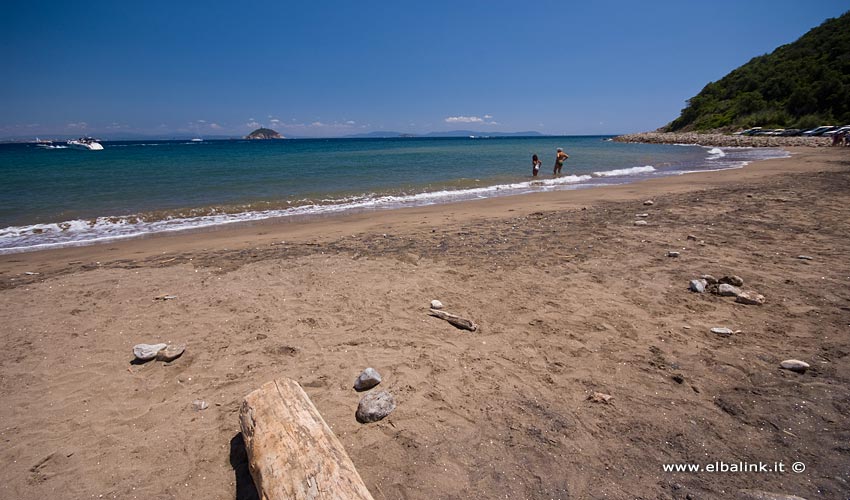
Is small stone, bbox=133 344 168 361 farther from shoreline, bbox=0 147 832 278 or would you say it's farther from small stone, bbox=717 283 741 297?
small stone, bbox=717 283 741 297

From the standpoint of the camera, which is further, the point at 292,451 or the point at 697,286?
the point at 697,286

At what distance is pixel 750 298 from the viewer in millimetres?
4566

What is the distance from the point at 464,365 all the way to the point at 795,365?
297cm

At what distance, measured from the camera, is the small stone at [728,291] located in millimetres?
4761

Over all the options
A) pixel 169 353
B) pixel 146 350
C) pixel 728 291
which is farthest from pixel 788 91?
pixel 146 350

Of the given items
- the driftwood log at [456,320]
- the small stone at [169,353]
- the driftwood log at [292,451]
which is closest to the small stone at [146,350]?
the small stone at [169,353]

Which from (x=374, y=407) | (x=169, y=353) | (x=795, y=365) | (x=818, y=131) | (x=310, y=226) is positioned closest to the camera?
(x=374, y=407)

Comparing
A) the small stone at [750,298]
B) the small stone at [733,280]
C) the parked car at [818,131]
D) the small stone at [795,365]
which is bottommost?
the small stone at [795,365]

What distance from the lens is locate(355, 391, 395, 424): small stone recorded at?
122 inches

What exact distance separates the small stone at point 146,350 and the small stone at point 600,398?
4382mm

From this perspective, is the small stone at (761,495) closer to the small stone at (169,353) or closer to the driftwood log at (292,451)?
the driftwood log at (292,451)

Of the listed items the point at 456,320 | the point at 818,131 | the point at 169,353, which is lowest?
the point at 169,353

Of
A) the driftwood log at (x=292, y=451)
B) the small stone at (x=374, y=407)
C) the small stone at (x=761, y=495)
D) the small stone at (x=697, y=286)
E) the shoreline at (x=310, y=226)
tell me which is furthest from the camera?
the shoreline at (x=310, y=226)

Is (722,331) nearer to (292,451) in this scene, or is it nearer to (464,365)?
(464,365)
